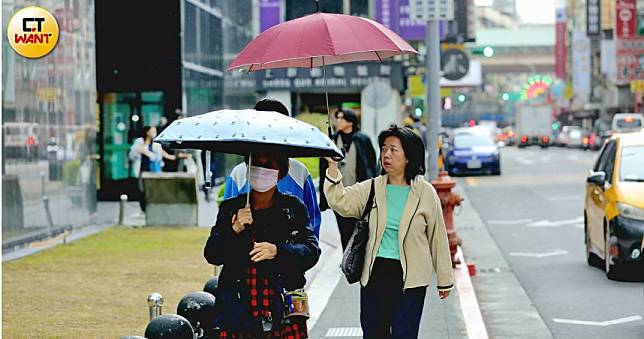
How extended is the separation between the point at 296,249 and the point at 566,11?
126215mm

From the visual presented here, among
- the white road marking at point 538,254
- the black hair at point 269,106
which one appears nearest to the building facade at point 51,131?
the white road marking at point 538,254

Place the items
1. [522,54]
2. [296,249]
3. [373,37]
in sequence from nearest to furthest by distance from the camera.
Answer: [296,249] → [373,37] → [522,54]

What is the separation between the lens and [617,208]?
13.5 metres

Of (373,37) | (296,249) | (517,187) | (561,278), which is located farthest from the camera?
(517,187)

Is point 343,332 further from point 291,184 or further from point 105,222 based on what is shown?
point 105,222

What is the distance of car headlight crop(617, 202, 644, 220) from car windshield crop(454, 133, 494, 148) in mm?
29560

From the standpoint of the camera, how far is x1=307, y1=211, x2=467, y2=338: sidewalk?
32.2ft

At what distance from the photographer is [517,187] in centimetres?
3403

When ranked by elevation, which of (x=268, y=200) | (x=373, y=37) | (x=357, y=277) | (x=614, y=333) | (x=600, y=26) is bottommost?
(x=614, y=333)

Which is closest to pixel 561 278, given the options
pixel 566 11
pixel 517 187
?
pixel 517 187

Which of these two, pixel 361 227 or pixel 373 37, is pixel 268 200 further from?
pixel 373 37

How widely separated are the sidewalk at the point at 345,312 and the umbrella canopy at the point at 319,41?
8.75 ft

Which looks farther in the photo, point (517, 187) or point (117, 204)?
point (517, 187)

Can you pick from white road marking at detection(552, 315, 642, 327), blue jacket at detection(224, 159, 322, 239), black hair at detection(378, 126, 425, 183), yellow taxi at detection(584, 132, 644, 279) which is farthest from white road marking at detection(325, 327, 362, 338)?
yellow taxi at detection(584, 132, 644, 279)
